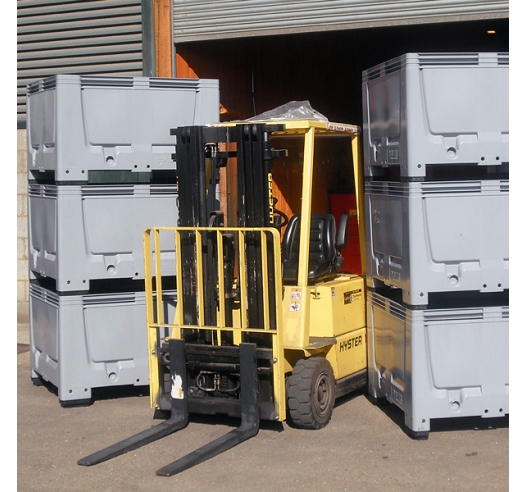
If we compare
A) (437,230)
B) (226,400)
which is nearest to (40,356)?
(226,400)

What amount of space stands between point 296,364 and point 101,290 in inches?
85.9

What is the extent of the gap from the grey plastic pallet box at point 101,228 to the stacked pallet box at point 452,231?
2.36 m

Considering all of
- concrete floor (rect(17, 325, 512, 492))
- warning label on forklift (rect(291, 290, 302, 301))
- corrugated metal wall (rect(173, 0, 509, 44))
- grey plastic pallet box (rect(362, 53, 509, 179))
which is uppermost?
corrugated metal wall (rect(173, 0, 509, 44))

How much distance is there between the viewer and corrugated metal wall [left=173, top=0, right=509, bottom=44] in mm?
8297

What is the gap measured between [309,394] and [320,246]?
4.92ft

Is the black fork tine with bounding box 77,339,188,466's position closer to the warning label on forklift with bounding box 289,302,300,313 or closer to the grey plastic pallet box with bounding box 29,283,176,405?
the warning label on forklift with bounding box 289,302,300,313

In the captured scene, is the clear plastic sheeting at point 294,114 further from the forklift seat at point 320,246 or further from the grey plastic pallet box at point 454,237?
the grey plastic pallet box at point 454,237

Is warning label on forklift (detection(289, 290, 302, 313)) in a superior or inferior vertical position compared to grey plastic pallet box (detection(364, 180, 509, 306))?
inferior

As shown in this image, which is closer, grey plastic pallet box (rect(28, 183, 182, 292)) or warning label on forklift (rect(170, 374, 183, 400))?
warning label on forklift (rect(170, 374, 183, 400))

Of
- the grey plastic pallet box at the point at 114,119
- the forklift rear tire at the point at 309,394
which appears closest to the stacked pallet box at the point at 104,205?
the grey plastic pallet box at the point at 114,119

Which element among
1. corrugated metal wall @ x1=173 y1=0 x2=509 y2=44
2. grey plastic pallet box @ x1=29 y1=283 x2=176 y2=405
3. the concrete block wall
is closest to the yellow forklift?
grey plastic pallet box @ x1=29 y1=283 x2=176 y2=405

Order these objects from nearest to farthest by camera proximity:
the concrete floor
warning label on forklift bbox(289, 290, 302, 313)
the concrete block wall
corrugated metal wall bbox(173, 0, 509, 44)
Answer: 1. the concrete floor
2. warning label on forklift bbox(289, 290, 302, 313)
3. corrugated metal wall bbox(173, 0, 509, 44)
4. the concrete block wall

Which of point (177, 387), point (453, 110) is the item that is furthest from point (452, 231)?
point (177, 387)

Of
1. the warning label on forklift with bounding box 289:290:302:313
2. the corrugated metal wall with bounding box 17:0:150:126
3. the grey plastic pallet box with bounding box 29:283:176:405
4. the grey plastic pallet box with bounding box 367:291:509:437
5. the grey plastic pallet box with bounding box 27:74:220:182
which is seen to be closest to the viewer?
the grey plastic pallet box with bounding box 367:291:509:437
